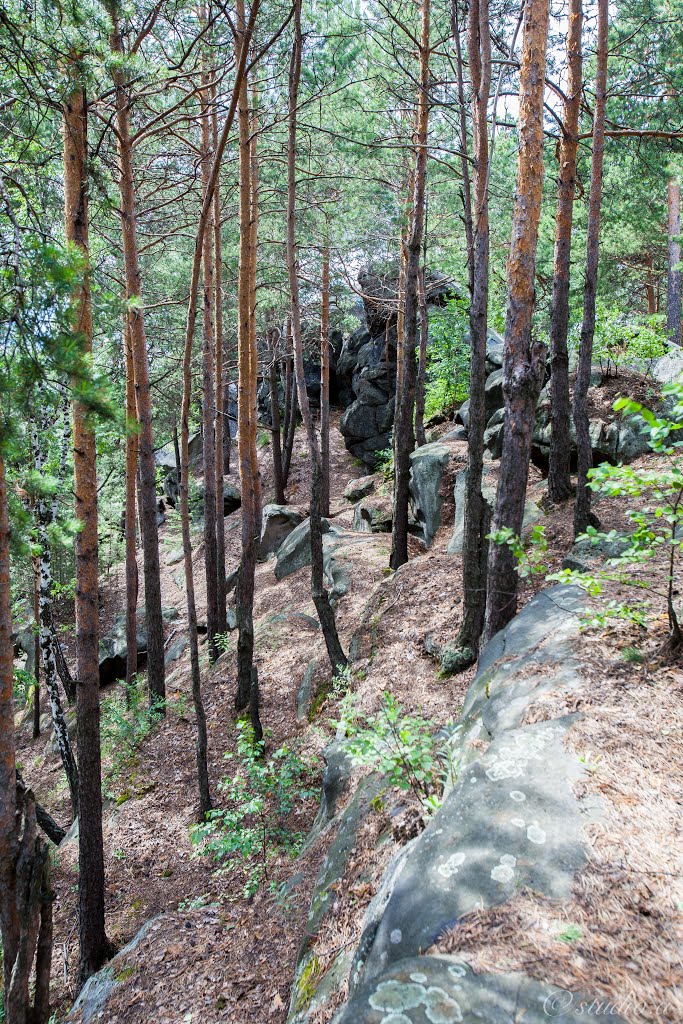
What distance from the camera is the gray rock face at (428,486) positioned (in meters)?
11.9

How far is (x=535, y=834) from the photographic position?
2826 mm

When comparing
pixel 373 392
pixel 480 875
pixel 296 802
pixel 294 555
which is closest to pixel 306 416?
pixel 296 802

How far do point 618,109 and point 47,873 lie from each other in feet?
48.6

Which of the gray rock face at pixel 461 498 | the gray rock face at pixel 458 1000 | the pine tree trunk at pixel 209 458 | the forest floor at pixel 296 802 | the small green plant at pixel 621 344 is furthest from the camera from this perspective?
the pine tree trunk at pixel 209 458

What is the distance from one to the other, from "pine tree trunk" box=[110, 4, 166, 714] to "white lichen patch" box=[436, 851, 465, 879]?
669 centimetres

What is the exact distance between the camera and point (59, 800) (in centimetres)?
1109

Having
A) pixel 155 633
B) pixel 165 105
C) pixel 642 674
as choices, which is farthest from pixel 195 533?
pixel 642 674

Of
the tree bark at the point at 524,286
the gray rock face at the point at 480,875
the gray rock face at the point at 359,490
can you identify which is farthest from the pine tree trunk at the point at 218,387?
the gray rock face at the point at 480,875

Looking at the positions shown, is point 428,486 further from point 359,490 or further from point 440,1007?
point 440,1007

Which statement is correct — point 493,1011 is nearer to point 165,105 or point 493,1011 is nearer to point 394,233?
point 165,105

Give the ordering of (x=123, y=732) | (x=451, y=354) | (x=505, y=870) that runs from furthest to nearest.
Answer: (x=451, y=354), (x=123, y=732), (x=505, y=870)

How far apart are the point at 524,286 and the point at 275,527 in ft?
43.1

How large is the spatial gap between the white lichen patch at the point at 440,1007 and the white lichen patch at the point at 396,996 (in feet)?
0.09

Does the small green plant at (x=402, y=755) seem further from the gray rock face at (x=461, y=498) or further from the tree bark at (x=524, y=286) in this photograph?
the gray rock face at (x=461, y=498)
